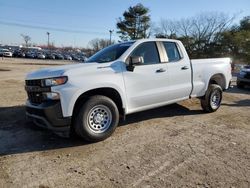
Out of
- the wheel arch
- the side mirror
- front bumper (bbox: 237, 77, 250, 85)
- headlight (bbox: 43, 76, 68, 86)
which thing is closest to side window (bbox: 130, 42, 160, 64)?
the side mirror

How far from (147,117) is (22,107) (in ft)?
11.4

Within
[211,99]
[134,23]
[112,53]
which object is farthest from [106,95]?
[134,23]

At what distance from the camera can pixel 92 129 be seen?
5195 millimetres

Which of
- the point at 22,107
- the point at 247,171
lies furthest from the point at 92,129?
the point at 22,107

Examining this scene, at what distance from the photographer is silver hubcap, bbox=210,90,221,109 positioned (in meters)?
7.58

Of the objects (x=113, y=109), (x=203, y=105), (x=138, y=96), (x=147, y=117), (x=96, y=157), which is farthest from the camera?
(x=203, y=105)

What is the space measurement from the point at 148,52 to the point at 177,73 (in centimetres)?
89

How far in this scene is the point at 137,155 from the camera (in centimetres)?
462

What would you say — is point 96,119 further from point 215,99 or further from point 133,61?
point 215,99

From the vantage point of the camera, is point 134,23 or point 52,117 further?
point 134,23

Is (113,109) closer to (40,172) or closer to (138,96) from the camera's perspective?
(138,96)

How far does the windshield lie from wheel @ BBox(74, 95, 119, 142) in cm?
106

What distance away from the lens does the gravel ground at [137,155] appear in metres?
3.81

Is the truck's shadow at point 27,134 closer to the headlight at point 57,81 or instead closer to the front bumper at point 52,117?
the front bumper at point 52,117
